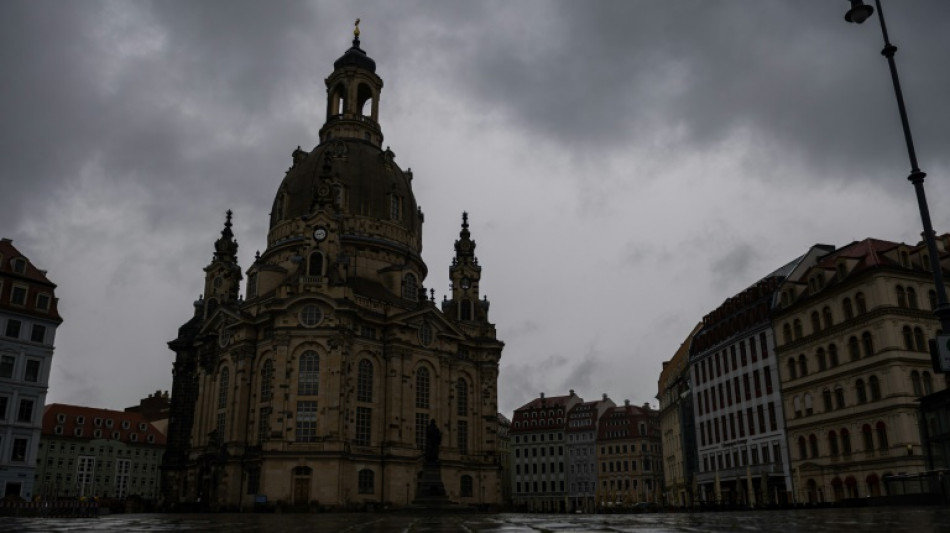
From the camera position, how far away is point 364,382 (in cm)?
6931

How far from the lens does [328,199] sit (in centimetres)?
7425

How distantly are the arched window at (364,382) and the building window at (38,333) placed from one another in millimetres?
25213

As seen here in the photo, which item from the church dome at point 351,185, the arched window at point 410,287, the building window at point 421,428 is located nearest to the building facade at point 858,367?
the building window at point 421,428

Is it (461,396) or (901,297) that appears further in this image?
(461,396)

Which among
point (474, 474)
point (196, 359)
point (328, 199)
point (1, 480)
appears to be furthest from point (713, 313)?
point (1, 480)

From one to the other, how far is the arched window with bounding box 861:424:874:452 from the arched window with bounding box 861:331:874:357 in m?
4.70

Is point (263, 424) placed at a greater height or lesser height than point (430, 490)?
greater

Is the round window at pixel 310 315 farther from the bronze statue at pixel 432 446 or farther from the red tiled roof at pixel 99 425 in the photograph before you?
the red tiled roof at pixel 99 425

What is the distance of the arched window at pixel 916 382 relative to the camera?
47.4 meters

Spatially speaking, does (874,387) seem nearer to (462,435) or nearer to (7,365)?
(462,435)

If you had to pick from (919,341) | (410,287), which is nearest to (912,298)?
(919,341)

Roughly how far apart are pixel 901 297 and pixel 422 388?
41741 millimetres

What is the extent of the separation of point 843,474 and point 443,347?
37.8 meters

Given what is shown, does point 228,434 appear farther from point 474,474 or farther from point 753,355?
point 753,355
